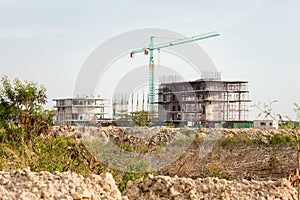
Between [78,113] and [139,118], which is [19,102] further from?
[78,113]

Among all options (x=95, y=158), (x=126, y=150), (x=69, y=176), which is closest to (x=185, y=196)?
(x=69, y=176)

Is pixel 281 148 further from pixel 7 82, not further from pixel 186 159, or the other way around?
pixel 7 82

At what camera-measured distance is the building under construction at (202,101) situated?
120 feet

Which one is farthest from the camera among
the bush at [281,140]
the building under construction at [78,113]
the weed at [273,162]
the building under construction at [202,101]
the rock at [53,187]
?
the building under construction at [202,101]

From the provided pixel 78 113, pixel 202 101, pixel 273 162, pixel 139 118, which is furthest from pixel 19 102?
pixel 202 101

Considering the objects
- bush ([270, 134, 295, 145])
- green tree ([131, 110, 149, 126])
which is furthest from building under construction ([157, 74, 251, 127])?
bush ([270, 134, 295, 145])

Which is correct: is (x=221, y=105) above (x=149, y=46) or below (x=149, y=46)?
below

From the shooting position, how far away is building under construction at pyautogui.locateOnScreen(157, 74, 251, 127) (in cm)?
3653

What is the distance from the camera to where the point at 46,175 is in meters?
3.91

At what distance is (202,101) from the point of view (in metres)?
37.2

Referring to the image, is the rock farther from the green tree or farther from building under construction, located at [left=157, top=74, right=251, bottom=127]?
building under construction, located at [left=157, top=74, right=251, bottom=127]

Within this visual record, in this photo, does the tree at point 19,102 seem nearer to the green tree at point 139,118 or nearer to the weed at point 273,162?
the weed at point 273,162

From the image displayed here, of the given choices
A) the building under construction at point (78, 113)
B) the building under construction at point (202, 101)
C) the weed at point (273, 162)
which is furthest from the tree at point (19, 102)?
the building under construction at point (202, 101)

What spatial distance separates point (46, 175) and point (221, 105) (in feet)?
122
